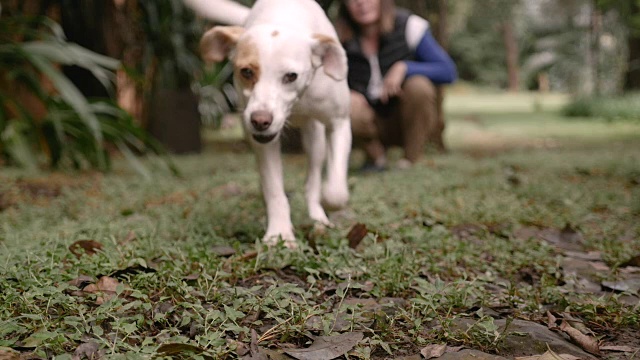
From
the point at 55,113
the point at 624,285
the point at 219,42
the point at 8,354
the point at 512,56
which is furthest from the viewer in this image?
the point at 512,56

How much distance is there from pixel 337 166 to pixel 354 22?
2.39 meters

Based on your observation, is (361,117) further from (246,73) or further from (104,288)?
(104,288)

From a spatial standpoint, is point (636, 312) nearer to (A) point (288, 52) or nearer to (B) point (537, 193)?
(A) point (288, 52)

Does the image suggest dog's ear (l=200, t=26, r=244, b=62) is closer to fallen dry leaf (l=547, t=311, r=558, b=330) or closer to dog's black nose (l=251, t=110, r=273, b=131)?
dog's black nose (l=251, t=110, r=273, b=131)

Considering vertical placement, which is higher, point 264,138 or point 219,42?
point 219,42

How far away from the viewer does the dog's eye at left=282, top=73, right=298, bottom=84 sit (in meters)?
2.26

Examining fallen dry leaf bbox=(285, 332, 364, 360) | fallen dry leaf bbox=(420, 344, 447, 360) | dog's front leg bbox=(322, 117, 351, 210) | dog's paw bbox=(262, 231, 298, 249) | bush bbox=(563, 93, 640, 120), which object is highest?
dog's front leg bbox=(322, 117, 351, 210)

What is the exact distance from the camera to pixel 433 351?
1.58m

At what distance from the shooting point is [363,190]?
3.79 m

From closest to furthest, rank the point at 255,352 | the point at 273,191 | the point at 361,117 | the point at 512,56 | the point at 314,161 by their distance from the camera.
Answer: the point at 255,352
the point at 273,191
the point at 314,161
the point at 361,117
the point at 512,56

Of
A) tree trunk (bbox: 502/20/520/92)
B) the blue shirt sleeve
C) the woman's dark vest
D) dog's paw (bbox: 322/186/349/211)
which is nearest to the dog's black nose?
dog's paw (bbox: 322/186/349/211)

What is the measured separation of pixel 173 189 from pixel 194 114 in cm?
287

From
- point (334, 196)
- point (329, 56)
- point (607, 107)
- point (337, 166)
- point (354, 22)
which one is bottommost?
point (607, 107)

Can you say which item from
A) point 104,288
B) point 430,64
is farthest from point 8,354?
point 430,64
